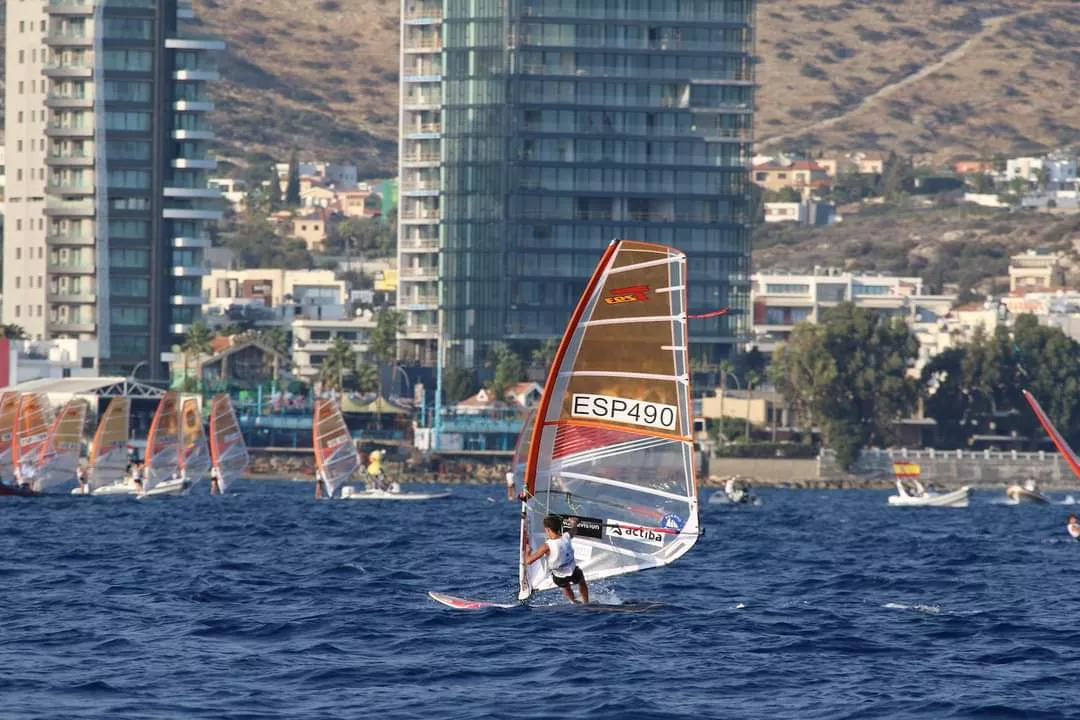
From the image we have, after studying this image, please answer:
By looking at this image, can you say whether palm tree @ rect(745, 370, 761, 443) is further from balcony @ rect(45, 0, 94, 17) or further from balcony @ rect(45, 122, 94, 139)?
balcony @ rect(45, 0, 94, 17)

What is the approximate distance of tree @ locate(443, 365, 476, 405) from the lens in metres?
174

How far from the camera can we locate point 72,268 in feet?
559

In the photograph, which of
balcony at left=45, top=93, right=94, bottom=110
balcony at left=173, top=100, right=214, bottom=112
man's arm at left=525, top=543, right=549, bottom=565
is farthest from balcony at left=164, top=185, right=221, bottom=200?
man's arm at left=525, top=543, right=549, bottom=565

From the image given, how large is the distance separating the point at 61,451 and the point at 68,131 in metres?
75.9

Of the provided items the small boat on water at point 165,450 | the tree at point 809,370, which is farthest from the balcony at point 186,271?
A: the small boat on water at point 165,450

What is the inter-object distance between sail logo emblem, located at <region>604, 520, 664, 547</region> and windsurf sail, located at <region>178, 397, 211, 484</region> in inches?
2633

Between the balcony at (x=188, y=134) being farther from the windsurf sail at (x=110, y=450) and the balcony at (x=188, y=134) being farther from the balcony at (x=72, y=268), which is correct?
the windsurf sail at (x=110, y=450)

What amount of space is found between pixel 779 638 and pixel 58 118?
14064 centimetres

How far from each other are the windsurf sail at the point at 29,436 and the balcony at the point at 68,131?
74.5 metres

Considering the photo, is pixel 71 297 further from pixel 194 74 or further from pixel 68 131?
pixel 194 74

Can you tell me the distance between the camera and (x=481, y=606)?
3784cm

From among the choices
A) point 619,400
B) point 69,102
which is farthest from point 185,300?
point 619,400

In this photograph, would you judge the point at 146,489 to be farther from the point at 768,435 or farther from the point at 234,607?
the point at 768,435

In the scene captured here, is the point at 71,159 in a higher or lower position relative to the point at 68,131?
lower
